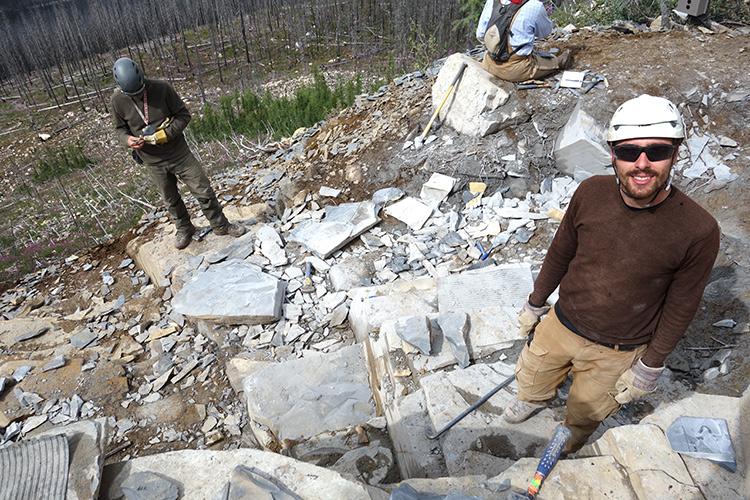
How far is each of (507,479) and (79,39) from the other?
3007 cm

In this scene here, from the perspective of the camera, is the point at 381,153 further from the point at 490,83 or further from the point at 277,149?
the point at 277,149

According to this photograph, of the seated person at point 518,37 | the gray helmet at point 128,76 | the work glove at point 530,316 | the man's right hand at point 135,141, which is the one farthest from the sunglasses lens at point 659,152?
the man's right hand at point 135,141

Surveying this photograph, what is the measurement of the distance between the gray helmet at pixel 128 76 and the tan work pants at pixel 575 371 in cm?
421

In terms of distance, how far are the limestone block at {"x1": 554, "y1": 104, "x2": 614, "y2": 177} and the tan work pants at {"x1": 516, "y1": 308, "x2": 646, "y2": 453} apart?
315 centimetres

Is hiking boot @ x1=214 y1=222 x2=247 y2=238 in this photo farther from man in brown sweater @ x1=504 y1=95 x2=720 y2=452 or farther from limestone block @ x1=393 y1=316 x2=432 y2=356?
man in brown sweater @ x1=504 y1=95 x2=720 y2=452

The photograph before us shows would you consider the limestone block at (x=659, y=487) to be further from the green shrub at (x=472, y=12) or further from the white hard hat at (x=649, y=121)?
the green shrub at (x=472, y=12)

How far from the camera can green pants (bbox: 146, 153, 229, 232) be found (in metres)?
4.91

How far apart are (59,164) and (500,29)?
1437cm

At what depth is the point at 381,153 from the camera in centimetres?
627

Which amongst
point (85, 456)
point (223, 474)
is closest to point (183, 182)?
point (85, 456)

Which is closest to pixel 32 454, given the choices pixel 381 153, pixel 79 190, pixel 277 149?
pixel 381 153

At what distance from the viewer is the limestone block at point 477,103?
566 centimetres

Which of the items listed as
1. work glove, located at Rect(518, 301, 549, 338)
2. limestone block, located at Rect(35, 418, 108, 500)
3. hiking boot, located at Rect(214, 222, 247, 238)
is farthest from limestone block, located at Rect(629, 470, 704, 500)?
hiking boot, located at Rect(214, 222, 247, 238)

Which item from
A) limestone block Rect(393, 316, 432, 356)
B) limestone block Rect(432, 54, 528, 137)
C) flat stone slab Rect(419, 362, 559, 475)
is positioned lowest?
flat stone slab Rect(419, 362, 559, 475)
